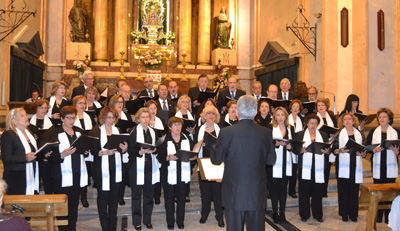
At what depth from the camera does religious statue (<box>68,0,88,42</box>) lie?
49.1ft

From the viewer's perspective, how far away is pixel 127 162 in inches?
230

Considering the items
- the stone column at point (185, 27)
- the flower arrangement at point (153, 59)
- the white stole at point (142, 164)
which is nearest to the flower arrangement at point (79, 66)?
the flower arrangement at point (153, 59)

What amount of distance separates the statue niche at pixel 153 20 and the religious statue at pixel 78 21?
2.42m

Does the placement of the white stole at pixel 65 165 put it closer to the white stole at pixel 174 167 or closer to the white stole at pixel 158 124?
the white stole at pixel 174 167

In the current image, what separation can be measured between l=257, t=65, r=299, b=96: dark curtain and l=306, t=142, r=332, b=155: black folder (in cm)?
704

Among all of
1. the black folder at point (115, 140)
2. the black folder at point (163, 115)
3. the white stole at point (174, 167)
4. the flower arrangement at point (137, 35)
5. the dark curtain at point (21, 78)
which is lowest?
the white stole at point (174, 167)

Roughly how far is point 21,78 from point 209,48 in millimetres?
7621

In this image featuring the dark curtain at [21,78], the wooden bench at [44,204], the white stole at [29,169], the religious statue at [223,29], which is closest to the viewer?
the wooden bench at [44,204]

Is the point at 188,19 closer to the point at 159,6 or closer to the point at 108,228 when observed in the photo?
the point at 159,6

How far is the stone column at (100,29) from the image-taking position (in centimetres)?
1587

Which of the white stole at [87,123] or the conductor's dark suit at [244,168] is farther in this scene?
the white stole at [87,123]

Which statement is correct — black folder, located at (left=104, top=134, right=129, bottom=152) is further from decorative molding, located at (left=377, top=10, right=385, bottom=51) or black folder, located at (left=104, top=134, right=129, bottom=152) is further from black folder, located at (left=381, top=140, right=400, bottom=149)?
decorative molding, located at (left=377, top=10, right=385, bottom=51)

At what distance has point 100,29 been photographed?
1590 cm

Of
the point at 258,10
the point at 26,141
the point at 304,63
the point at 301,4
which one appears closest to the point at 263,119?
the point at 26,141
